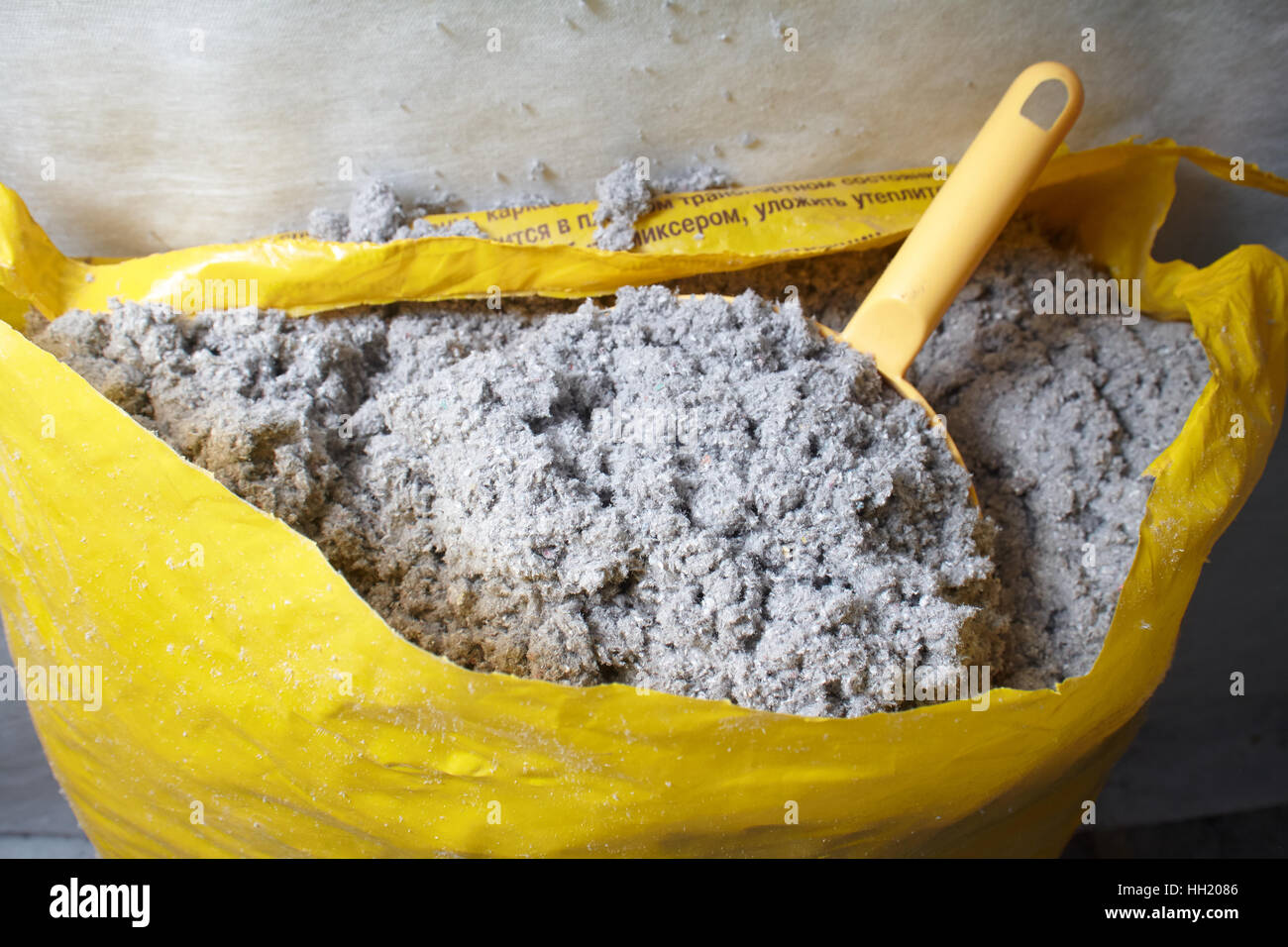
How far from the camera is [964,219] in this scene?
0.73 m

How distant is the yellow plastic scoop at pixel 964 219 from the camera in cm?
72

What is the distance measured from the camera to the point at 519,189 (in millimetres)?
877

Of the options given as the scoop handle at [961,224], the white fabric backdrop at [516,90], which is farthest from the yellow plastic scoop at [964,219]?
the white fabric backdrop at [516,90]

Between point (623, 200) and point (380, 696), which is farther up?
point (623, 200)

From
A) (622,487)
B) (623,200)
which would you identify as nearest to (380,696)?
(622,487)

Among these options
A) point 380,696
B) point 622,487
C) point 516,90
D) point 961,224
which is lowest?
point 380,696

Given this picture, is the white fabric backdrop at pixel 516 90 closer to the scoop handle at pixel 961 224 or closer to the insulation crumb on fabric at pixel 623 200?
the insulation crumb on fabric at pixel 623 200

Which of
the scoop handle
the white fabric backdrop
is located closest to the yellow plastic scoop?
the scoop handle

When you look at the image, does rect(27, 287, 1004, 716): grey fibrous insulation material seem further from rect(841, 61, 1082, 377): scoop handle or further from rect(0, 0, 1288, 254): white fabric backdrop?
rect(0, 0, 1288, 254): white fabric backdrop

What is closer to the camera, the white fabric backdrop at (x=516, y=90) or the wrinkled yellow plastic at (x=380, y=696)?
the wrinkled yellow plastic at (x=380, y=696)

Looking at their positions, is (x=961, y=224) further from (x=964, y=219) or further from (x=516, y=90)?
(x=516, y=90)

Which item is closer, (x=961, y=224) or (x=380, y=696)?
(x=380, y=696)

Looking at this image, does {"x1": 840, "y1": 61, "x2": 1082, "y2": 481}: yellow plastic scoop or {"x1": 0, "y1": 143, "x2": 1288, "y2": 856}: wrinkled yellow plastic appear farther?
{"x1": 840, "y1": 61, "x2": 1082, "y2": 481}: yellow plastic scoop

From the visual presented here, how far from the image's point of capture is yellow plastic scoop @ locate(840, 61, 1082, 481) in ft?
2.37
